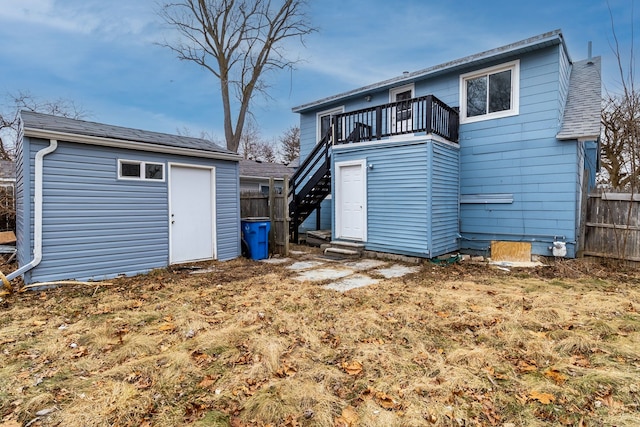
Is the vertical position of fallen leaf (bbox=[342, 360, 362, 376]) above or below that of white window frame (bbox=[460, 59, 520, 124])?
below

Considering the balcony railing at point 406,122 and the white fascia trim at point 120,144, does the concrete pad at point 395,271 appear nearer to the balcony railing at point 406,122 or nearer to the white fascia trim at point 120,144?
the balcony railing at point 406,122

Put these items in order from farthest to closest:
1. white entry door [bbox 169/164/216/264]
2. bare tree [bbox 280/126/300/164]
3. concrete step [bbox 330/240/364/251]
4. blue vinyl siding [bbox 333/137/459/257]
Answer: bare tree [bbox 280/126/300/164] < concrete step [bbox 330/240/364/251] < blue vinyl siding [bbox 333/137/459/257] < white entry door [bbox 169/164/216/264]

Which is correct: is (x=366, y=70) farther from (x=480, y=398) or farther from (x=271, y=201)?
(x=480, y=398)

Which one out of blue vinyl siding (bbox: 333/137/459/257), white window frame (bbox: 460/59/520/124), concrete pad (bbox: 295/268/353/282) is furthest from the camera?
white window frame (bbox: 460/59/520/124)

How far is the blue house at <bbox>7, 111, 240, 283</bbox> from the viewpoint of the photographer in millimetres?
5414

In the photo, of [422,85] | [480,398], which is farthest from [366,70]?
[480,398]

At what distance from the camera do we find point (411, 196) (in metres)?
7.73

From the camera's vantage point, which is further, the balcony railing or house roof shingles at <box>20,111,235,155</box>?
the balcony railing

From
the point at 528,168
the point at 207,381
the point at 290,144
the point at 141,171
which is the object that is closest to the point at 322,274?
the point at 207,381

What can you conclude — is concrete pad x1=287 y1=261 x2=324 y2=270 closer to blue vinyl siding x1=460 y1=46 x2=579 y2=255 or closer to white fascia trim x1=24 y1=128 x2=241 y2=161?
white fascia trim x1=24 y1=128 x2=241 y2=161

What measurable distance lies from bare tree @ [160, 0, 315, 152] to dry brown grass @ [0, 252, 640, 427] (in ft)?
42.7

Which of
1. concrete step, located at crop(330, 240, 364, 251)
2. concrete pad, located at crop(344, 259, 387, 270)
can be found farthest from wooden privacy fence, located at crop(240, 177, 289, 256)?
concrete pad, located at crop(344, 259, 387, 270)

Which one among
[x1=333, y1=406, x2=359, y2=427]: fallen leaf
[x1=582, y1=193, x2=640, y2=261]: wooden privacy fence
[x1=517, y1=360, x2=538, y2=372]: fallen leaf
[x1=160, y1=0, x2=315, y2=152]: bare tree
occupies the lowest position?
[x1=333, y1=406, x2=359, y2=427]: fallen leaf

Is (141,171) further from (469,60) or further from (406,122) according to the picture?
(469,60)
